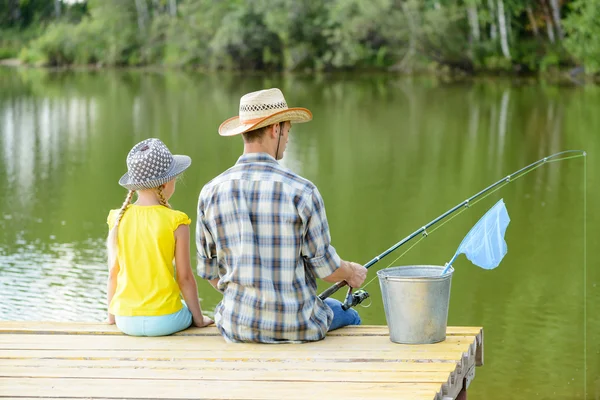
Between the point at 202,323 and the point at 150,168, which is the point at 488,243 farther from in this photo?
the point at 150,168

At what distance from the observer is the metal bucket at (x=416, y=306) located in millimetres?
3332

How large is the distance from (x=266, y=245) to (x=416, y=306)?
1.70 feet

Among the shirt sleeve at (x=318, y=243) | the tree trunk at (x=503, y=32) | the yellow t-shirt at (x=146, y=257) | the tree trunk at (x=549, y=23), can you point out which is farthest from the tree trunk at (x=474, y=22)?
the shirt sleeve at (x=318, y=243)

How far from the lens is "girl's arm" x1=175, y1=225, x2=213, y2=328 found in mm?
3562

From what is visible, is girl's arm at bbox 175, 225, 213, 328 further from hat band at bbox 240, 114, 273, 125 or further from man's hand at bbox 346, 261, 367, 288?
man's hand at bbox 346, 261, 367, 288

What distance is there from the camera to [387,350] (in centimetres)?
331

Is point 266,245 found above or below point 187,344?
above

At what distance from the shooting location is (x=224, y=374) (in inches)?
120

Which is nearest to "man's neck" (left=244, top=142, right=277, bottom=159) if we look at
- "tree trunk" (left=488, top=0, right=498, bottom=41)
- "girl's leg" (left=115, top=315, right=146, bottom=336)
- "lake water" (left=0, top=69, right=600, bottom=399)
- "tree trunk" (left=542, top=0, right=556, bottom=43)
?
"girl's leg" (left=115, top=315, right=146, bottom=336)

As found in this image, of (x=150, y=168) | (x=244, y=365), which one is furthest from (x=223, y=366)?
(x=150, y=168)

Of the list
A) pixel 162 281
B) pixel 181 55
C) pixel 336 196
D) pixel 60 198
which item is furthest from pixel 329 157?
pixel 181 55

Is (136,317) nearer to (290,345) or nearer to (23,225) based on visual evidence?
(290,345)

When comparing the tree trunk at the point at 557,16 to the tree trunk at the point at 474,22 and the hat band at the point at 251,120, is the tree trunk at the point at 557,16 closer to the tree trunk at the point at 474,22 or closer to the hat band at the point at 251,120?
the tree trunk at the point at 474,22

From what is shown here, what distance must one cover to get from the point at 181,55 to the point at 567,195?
1252 inches
